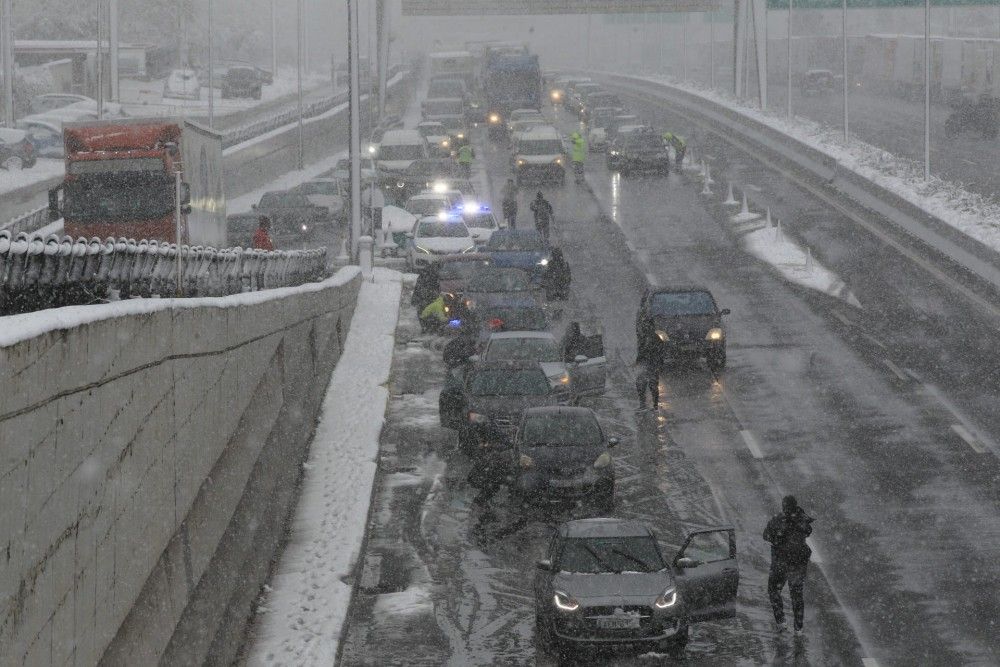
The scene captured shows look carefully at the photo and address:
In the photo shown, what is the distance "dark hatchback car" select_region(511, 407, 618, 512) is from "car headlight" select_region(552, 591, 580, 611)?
5.58 metres

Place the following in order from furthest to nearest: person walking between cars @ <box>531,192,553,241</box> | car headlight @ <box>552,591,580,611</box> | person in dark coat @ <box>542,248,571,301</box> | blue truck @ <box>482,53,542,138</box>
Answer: blue truck @ <box>482,53,542,138</box>
person walking between cars @ <box>531,192,553,241</box>
person in dark coat @ <box>542,248,571,301</box>
car headlight @ <box>552,591,580,611</box>

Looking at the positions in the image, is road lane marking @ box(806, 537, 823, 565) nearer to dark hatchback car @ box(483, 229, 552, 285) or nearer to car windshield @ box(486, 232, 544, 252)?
dark hatchback car @ box(483, 229, 552, 285)

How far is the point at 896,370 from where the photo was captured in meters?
30.2

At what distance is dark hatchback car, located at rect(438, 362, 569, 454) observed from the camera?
81.6 ft

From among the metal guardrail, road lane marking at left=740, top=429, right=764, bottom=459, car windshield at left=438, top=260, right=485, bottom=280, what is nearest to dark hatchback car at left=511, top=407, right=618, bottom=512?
road lane marking at left=740, top=429, right=764, bottom=459

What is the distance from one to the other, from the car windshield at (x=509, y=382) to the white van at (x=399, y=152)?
3486 cm

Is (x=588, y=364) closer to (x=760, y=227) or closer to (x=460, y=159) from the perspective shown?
(x=760, y=227)

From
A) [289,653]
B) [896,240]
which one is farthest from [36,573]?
[896,240]

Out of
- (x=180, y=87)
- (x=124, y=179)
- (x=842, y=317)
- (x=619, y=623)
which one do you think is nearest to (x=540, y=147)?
(x=842, y=317)

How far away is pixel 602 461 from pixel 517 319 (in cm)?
1056

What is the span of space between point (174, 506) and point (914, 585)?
30.3ft

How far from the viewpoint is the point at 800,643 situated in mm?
16406

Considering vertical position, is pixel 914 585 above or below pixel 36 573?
below

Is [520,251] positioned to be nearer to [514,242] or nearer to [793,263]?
[514,242]
